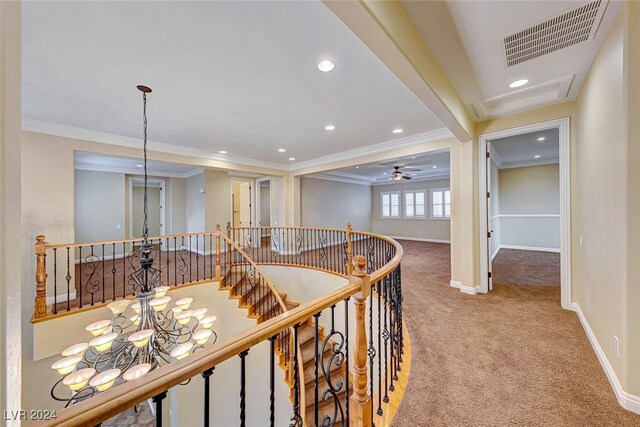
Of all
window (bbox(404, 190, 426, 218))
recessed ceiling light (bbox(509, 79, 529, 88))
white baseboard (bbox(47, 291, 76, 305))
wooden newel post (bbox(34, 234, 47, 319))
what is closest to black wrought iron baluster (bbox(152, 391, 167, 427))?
wooden newel post (bbox(34, 234, 47, 319))

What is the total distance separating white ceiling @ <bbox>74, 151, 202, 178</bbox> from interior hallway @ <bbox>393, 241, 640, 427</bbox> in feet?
18.5

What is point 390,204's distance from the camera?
35.8 ft

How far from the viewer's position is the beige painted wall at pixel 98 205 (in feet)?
20.4

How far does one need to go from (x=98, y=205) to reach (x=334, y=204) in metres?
6.93

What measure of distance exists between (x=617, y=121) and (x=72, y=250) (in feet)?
21.1

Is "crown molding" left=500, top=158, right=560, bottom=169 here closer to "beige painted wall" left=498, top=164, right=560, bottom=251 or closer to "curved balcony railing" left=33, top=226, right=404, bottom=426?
"beige painted wall" left=498, top=164, right=560, bottom=251

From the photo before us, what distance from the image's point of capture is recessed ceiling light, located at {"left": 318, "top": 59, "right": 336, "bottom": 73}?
230 centimetres

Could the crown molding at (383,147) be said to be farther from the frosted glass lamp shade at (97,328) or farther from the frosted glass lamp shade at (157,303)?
the frosted glass lamp shade at (97,328)

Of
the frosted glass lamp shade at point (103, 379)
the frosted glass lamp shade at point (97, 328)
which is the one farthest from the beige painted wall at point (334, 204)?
the frosted glass lamp shade at point (103, 379)

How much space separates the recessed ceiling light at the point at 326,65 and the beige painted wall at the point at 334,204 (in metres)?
5.26

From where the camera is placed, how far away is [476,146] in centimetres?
392

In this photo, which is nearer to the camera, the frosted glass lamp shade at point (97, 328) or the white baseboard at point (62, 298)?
the frosted glass lamp shade at point (97, 328)

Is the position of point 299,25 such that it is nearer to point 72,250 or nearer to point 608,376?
point 608,376

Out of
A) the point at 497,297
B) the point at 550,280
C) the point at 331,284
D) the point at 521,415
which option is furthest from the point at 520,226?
the point at 521,415
